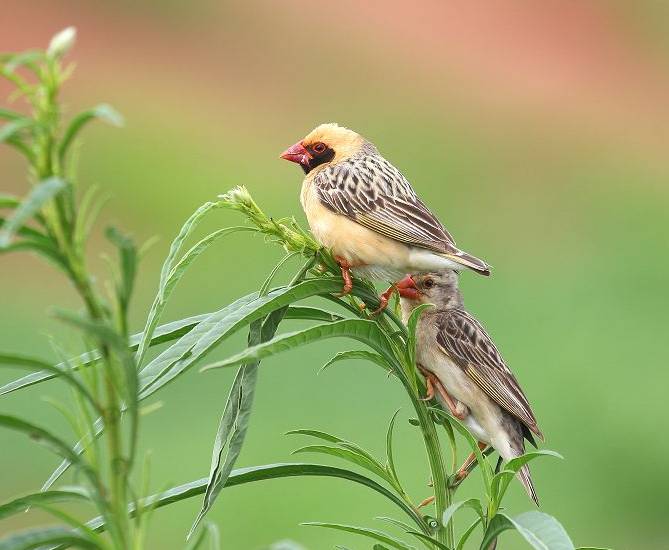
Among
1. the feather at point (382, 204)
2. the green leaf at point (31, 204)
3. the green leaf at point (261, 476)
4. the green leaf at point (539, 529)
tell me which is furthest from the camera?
the feather at point (382, 204)

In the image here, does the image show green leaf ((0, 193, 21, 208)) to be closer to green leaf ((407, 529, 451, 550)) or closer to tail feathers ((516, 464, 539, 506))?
green leaf ((407, 529, 451, 550))

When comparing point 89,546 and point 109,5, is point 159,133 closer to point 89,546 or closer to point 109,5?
point 109,5

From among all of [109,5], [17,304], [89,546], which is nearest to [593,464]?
[17,304]

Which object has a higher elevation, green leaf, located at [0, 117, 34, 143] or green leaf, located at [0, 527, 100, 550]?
green leaf, located at [0, 117, 34, 143]

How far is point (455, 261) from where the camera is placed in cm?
336

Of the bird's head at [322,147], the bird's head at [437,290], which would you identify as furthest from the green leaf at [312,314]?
the bird's head at [322,147]

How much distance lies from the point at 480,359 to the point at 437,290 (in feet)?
1.25

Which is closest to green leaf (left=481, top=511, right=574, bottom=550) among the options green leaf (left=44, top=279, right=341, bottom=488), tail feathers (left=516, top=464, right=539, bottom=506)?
green leaf (left=44, top=279, right=341, bottom=488)

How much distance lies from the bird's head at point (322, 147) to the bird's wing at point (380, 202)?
0.47 feet

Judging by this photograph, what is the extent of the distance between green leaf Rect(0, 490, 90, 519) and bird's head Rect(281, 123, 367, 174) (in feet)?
9.11

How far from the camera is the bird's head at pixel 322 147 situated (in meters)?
4.13

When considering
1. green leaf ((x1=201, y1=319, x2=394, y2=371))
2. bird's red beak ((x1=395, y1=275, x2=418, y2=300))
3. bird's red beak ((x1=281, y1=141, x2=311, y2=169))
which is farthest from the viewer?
bird's red beak ((x1=281, y1=141, x2=311, y2=169))

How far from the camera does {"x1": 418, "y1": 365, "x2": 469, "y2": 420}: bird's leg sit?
318 cm

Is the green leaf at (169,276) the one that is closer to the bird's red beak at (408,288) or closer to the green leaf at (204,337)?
the green leaf at (204,337)
